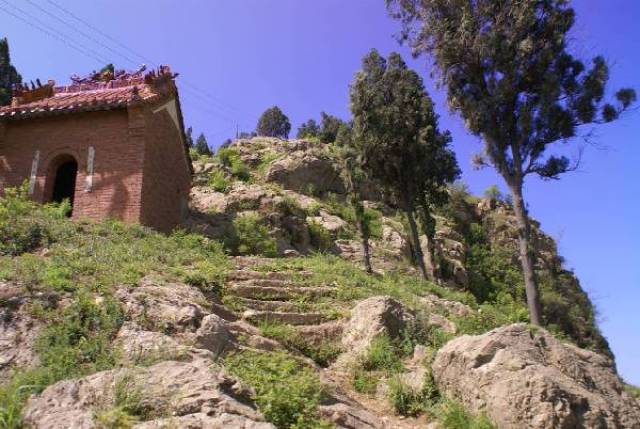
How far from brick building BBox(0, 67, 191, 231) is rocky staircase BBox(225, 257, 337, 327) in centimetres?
538

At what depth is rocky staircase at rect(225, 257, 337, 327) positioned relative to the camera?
454 inches

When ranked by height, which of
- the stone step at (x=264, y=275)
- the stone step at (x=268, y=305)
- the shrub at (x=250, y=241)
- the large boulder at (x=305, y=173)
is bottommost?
the stone step at (x=268, y=305)

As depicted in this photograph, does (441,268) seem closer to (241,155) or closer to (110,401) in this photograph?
(241,155)

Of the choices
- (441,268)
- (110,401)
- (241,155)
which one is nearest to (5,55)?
(241,155)

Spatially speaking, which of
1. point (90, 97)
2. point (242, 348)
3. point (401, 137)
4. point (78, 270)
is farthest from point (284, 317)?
point (401, 137)

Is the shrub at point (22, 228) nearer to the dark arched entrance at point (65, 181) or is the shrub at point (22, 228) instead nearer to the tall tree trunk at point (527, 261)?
the dark arched entrance at point (65, 181)

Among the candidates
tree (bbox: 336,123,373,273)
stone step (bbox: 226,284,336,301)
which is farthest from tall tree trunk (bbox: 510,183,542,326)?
tree (bbox: 336,123,373,273)

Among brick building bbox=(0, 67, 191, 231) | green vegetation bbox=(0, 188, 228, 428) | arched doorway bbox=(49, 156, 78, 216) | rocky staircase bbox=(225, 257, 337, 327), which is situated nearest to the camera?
green vegetation bbox=(0, 188, 228, 428)

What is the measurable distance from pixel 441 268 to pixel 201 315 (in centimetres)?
1843

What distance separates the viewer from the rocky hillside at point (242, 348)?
604cm

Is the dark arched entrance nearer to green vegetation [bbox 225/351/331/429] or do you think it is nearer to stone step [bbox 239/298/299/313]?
stone step [bbox 239/298/299/313]

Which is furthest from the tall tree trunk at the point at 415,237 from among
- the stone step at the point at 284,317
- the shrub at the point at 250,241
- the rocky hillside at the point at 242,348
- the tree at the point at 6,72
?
the tree at the point at 6,72

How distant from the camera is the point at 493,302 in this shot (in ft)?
86.4

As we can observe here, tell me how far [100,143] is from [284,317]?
10.3 m
